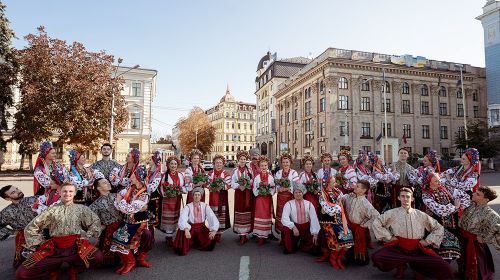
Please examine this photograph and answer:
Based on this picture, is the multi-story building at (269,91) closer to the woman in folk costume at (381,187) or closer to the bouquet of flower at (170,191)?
the woman in folk costume at (381,187)

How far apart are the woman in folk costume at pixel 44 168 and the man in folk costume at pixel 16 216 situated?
1.55 ft

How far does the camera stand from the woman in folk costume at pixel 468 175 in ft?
19.1

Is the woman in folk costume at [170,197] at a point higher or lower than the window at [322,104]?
lower

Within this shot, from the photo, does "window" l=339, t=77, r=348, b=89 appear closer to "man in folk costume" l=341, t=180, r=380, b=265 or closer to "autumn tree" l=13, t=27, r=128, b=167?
"autumn tree" l=13, t=27, r=128, b=167

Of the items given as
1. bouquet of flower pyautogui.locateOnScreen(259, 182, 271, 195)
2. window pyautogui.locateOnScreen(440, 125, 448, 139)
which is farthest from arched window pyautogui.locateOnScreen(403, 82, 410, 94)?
bouquet of flower pyautogui.locateOnScreen(259, 182, 271, 195)

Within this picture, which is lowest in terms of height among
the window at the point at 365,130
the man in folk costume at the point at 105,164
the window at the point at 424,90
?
the man in folk costume at the point at 105,164

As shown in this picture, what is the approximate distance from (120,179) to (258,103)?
66.3 metres

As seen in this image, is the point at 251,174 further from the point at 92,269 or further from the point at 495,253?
the point at 495,253

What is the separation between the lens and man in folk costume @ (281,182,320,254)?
20.7 ft

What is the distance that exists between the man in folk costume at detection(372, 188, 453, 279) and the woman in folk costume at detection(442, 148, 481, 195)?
1511mm

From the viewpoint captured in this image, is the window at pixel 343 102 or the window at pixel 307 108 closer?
the window at pixel 343 102

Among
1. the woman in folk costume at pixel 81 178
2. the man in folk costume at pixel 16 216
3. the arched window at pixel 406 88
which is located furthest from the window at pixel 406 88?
the man in folk costume at pixel 16 216

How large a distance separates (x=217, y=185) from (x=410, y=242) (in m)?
4.12

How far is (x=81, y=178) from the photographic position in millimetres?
6465
